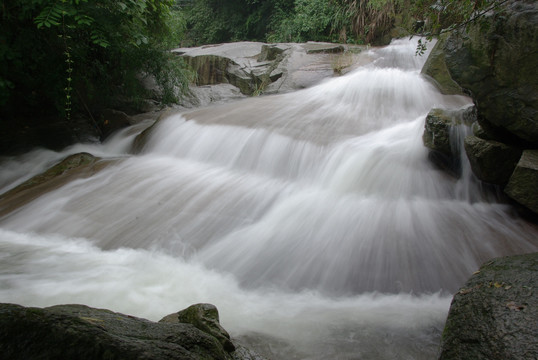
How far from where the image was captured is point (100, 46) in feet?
20.5

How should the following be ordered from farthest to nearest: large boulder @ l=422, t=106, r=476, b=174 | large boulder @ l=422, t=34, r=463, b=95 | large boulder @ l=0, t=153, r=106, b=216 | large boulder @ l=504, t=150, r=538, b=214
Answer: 1. large boulder @ l=422, t=34, r=463, b=95
2. large boulder @ l=0, t=153, r=106, b=216
3. large boulder @ l=422, t=106, r=476, b=174
4. large boulder @ l=504, t=150, r=538, b=214

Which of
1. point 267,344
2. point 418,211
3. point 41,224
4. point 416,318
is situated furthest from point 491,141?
point 41,224

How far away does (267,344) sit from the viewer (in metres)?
2.03

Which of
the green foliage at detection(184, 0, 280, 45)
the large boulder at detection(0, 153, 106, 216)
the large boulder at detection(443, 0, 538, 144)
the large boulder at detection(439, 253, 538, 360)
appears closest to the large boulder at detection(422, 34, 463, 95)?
the large boulder at detection(443, 0, 538, 144)

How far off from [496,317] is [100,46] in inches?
264

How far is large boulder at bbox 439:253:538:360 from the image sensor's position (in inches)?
56.6

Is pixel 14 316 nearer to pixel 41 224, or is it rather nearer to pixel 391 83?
pixel 41 224

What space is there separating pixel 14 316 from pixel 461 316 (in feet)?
5.71

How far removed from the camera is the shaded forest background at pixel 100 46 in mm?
4785

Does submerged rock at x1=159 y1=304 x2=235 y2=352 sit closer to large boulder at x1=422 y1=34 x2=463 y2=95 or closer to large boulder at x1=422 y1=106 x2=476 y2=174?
large boulder at x1=422 y1=106 x2=476 y2=174

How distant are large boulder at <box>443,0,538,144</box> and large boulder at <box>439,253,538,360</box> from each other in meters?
1.78

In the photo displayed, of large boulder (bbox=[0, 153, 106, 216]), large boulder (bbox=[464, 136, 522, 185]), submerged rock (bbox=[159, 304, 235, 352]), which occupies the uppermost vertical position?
large boulder (bbox=[464, 136, 522, 185])

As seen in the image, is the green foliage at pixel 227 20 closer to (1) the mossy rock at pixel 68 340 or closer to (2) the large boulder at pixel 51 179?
(2) the large boulder at pixel 51 179

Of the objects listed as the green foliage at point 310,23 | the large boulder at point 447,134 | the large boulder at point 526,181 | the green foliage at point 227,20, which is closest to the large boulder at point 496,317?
the large boulder at point 526,181
